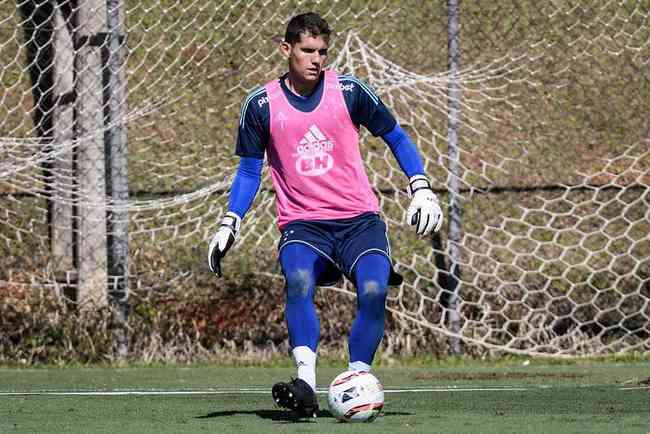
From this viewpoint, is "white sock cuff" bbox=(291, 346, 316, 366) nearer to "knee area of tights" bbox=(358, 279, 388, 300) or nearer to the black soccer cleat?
the black soccer cleat

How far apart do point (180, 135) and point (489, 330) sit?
2751 mm

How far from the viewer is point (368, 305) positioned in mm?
5758

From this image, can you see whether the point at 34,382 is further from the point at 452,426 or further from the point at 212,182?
the point at 452,426

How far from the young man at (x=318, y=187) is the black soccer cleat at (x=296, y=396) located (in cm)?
25

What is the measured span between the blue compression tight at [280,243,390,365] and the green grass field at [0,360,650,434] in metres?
0.32

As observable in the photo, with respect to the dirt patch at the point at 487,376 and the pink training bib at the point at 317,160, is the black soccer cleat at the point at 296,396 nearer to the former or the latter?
the pink training bib at the point at 317,160

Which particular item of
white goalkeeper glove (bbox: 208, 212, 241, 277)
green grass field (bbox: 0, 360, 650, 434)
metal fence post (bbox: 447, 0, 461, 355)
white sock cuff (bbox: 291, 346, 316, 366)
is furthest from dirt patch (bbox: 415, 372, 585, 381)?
white goalkeeper glove (bbox: 208, 212, 241, 277)

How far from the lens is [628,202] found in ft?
33.0

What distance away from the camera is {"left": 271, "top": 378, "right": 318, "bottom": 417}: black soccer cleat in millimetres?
5438

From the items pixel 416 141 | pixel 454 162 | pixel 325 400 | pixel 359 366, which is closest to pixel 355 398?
pixel 359 366

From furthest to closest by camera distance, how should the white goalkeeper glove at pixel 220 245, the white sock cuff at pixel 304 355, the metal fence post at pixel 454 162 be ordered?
1. the metal fence post at pixel 454 162
2. the white goalkeeper glove at pixel 220 245
3. the white sock cuff at pixel 304 355

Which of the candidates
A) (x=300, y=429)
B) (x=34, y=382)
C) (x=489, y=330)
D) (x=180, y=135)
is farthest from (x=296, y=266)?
(x=180, y=135)

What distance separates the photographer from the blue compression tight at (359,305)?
5758mm

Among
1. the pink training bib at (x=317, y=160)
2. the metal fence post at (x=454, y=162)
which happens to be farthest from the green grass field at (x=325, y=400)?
the pink training bib at (x=317, y=160)
